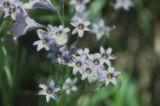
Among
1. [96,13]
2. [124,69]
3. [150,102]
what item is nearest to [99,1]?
[96,13]

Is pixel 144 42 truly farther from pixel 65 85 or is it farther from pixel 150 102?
pixel 65 85

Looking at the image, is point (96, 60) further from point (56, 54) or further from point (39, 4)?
point (39, 4)

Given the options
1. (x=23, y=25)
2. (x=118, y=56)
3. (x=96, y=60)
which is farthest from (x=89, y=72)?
(x=118, y=56)

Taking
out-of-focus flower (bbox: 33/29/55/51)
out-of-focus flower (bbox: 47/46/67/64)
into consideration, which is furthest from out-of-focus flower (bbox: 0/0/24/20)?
out-of-focus flower (bbox: 47/46/67/64)

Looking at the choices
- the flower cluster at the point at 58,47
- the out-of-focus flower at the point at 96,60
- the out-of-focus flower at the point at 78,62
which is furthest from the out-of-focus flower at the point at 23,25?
the out-of-focus flower at the point at 96,60

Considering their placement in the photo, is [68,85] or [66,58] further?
[68,85]

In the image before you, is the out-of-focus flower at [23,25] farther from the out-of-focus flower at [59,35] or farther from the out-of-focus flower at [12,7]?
the out-of-focus flower at [59,35]
